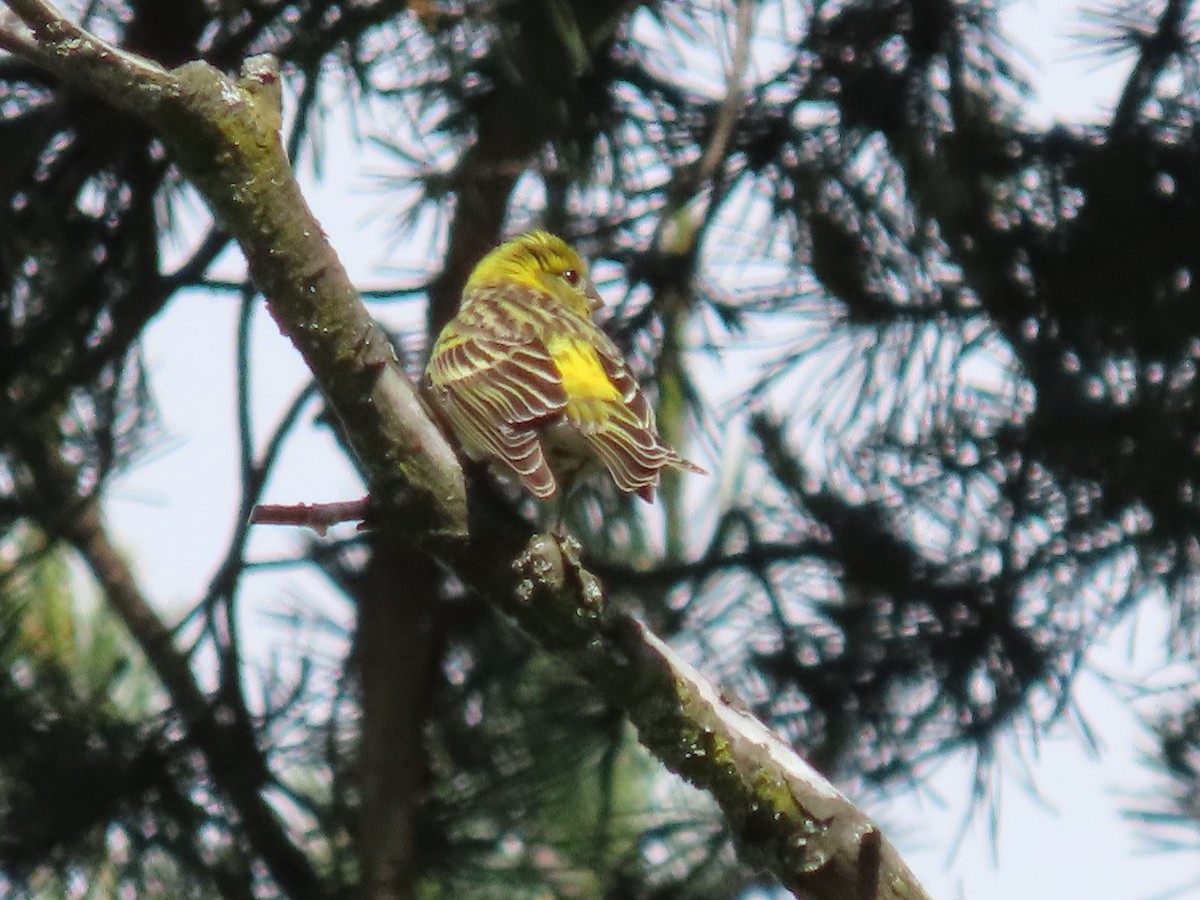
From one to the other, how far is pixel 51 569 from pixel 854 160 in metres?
2.41

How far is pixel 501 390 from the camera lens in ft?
10.7

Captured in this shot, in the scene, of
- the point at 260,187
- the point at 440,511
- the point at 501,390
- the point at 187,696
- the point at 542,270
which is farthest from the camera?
the point at 542,270

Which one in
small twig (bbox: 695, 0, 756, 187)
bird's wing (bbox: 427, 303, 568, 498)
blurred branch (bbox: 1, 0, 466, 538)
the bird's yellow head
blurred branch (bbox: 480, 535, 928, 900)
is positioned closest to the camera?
blurred branch (bbox: 1, 0, 466, 538)

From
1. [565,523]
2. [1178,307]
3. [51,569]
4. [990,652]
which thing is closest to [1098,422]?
[1178,307]

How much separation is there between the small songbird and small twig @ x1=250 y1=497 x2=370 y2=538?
0.36m

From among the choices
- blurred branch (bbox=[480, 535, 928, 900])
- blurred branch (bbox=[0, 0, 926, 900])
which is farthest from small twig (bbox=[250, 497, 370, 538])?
blurred branch (bbox=[480, 535, 928, 900])

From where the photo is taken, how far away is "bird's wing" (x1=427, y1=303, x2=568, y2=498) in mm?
3053

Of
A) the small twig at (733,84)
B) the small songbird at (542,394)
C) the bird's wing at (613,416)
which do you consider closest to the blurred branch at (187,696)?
the small songbird at (542,394)

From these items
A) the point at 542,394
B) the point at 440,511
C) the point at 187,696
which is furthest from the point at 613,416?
the point at 187,696

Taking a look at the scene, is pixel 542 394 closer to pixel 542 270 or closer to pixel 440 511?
pixel 440 511

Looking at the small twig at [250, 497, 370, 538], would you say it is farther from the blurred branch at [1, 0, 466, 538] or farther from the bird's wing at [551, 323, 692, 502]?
the bird's wing at [551, 323, 692, 502]

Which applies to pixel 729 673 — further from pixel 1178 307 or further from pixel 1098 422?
pixel 1178 307

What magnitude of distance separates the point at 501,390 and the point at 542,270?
0.97 meters

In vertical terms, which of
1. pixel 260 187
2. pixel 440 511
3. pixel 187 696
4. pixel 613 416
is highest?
pixel 260 187
